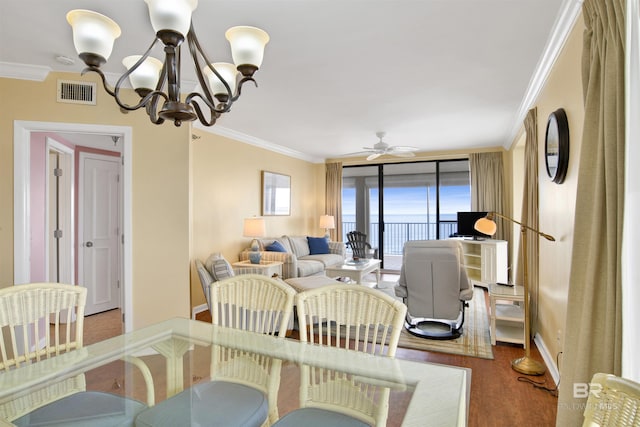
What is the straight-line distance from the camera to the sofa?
5.06 metres

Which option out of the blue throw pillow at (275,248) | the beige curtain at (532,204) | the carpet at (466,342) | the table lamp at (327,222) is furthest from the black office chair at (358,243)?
the beige curtain at (532,204)

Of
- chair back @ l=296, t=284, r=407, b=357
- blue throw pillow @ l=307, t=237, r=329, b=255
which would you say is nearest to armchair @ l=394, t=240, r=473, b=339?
chair back @ l=296, t=284, r=407, b=357

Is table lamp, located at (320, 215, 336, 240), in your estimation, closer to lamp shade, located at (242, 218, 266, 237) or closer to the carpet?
lamp shade, located at (242, 218, 266, 237)

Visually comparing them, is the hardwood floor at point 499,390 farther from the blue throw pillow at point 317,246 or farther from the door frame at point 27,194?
the blue throw pillow at point 317,246

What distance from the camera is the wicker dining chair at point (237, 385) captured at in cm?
134

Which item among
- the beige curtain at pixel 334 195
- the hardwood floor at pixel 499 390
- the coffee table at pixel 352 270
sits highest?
the beige curtain at pixel 334 195

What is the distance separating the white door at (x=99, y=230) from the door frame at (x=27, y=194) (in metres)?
1.66

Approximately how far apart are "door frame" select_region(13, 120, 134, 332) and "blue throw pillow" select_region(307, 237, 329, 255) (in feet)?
12.7

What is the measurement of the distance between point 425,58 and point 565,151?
49.2 inches

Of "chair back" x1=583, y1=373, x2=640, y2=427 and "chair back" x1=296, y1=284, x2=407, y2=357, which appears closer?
"chair back" x1=583, y1=373, x2=640, y2=427

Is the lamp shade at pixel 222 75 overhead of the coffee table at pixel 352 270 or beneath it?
overhead

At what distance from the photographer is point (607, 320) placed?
1.44 meters

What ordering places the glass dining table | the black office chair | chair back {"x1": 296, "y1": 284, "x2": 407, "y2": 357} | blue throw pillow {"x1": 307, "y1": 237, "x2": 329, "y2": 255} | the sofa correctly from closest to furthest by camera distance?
the glass dining table
chair back {"x1": 296, "y1": 284, "x2": 407, "y2": 357}
the sofa
the black office chair
blue throw pillow {"x1": 307, "y1": 237, "x2": 329, "y2": 255}

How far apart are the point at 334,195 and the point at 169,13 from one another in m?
6.40
